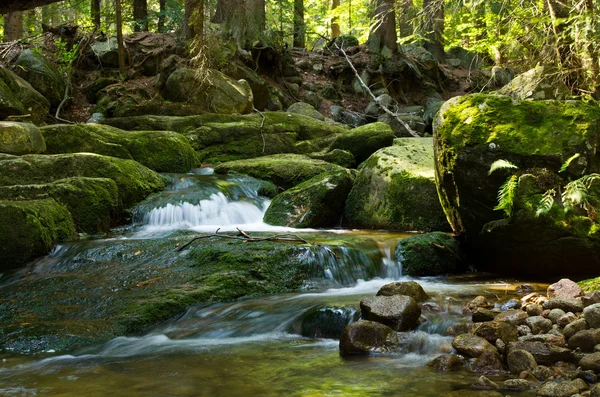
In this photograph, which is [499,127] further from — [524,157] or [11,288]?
[11,288]

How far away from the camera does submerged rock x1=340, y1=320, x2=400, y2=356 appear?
414cm

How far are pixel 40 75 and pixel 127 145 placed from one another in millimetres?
5190

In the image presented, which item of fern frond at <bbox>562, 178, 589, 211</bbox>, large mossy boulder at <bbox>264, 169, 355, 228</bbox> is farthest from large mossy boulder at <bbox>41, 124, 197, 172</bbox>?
fern frond at <bbox>562, 178, 589, 211</bbox>

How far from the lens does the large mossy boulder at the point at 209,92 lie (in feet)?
47.3

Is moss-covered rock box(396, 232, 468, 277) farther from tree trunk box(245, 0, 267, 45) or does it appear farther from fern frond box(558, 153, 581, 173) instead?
tree trunk box(245, 0, 267, 45)

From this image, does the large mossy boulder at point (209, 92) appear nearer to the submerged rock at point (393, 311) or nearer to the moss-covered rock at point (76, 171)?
the moss-covered rock at point (76, 171)

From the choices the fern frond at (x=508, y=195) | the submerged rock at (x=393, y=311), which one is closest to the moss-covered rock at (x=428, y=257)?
the fern frond at (x=508, y=195)

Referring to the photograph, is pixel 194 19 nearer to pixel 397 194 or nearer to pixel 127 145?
pixel 127 145

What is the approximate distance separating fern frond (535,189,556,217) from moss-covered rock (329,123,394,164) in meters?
6.06

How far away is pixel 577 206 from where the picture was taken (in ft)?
19.2

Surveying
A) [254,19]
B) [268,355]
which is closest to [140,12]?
[254,19]

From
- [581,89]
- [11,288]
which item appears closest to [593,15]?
[581,89]

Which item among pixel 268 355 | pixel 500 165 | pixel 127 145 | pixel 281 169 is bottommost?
pixel 268 355

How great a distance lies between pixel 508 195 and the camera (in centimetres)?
578
